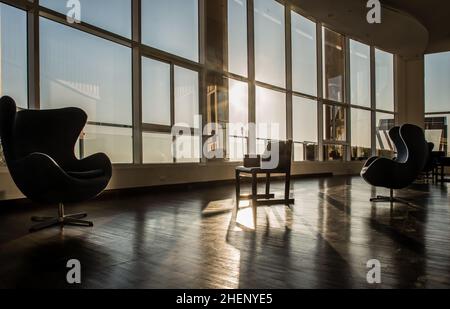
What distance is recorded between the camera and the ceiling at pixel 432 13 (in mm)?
8625

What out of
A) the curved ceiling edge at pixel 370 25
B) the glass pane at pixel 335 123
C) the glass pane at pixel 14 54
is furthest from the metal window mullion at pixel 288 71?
the glass pane at pixel 14 54

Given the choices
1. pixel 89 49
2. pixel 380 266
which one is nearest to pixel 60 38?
pixel 89 49

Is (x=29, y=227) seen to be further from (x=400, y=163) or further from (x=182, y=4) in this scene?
(x=182, y=4)

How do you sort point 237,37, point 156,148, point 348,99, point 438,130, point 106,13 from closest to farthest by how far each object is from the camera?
point 106,13 < point 156,148 < point 237,37 < point 348,99 < point 438,130

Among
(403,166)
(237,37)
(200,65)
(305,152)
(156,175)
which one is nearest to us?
(403,166)

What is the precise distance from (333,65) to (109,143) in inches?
331

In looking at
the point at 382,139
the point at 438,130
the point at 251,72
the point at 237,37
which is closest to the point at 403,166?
the point at 251,72

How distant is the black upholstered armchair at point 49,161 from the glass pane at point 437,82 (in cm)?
1336

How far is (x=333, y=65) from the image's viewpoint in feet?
36.0

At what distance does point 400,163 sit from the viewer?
13.7ft

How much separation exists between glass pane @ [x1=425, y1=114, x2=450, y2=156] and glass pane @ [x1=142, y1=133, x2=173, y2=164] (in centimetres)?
1099

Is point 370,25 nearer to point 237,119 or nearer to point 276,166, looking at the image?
point 237,119
